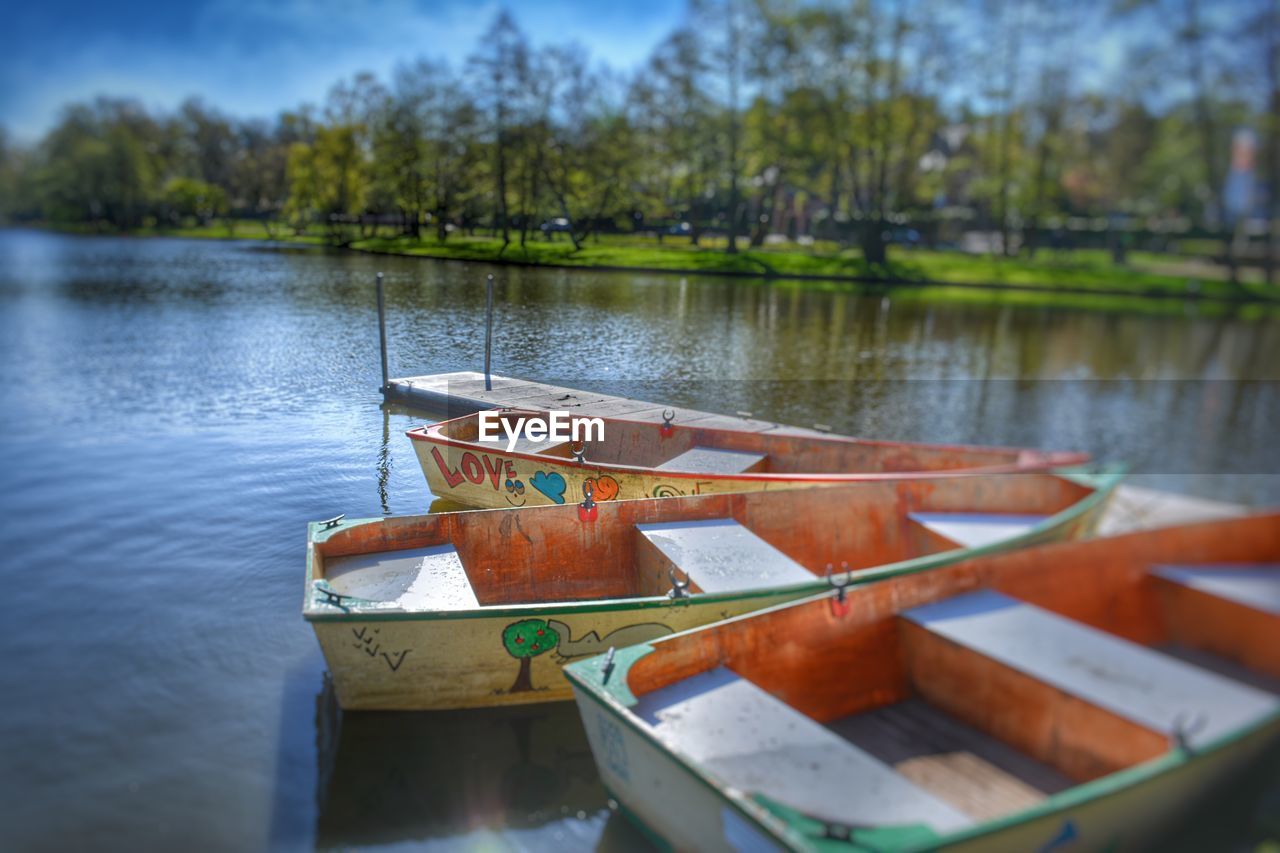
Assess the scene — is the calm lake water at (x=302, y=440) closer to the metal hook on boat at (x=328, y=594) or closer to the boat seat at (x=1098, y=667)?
the boat seat at (x=1098, y=667)

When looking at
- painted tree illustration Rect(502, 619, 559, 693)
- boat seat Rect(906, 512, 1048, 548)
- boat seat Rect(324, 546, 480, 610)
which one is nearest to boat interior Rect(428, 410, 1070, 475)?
boat seat Rect(906, 512, 1048, 548)

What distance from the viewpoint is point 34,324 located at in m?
8.59

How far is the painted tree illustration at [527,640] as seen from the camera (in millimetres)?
3633

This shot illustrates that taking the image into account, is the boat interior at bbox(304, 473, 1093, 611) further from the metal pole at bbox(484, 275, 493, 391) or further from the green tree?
the green tree

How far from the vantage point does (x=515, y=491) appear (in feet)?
20.5

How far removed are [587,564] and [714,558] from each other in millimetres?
818

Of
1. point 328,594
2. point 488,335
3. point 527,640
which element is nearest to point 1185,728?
point 527,640

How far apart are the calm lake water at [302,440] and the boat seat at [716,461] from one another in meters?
1.86

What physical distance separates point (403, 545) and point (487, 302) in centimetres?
495

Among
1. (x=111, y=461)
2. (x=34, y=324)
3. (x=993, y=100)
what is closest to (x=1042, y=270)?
(x=993, y=100)

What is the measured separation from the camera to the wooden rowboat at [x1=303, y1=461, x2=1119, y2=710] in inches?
141

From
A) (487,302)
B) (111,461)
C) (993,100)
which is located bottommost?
(111,461)

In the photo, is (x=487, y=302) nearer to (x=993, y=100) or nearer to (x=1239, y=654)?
(x=993, y=100)

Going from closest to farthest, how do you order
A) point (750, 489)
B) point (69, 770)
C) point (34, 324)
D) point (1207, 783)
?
1. point (1207, 783)
2. point (69, 770)
3. point (750, 489)
4. point (34, 324)
